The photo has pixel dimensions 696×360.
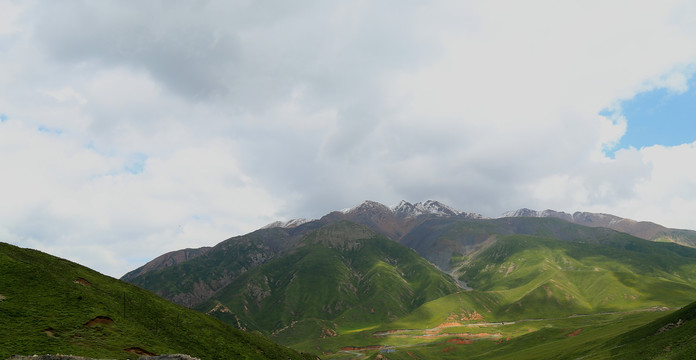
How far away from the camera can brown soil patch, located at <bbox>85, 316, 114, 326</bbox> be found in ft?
212

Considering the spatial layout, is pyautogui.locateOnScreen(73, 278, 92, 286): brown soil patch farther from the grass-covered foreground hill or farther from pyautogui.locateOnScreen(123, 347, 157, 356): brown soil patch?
pyautogui.locateOnScreen(123, 347, 157, 356): brown soil patch

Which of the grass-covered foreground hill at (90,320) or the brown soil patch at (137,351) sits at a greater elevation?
the grass-covered foreground hill at (90,320)

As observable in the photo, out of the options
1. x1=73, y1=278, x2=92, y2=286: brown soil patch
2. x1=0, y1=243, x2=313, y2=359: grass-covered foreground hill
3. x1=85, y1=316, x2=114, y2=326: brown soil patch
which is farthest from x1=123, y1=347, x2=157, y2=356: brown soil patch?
x1=73, y1=278, x2=92, y2=286: brown soil patch

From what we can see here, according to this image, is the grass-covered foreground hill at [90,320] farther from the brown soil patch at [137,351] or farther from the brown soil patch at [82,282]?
the brown soil patch at [137,351]

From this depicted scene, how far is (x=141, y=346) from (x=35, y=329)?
15403 mm

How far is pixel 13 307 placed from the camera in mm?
60938

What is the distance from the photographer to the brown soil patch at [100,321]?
6462 centimetres

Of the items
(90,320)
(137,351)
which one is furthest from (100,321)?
(137,351)

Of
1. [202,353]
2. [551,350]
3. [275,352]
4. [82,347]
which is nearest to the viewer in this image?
[82,347]

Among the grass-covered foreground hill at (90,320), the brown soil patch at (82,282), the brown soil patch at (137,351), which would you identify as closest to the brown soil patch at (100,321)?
the grass-covered foreground hill at (90,320)

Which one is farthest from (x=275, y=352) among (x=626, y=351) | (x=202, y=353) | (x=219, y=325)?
(x=626, y=351)

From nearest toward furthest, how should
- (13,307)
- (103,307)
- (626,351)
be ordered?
1. (13,307)
2. (103,307)
3. (626,351)

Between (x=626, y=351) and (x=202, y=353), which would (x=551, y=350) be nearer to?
(x=626, y=351)

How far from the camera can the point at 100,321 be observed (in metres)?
66.6
